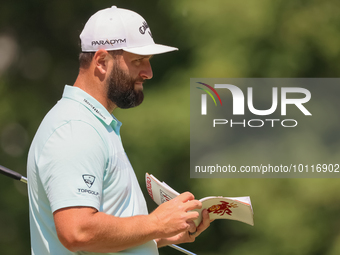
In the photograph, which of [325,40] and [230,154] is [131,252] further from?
[325,40]

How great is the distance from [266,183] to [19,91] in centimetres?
179

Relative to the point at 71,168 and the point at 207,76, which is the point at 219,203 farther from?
the point at 207,76

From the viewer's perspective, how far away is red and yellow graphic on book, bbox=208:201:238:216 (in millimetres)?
1166

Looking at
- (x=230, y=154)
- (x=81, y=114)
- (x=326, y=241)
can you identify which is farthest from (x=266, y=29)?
(x=81, y=114)

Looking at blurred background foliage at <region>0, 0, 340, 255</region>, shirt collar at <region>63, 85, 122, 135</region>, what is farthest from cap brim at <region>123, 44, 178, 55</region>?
blurred background foliage at <region>0, 0, 340, 255</region>

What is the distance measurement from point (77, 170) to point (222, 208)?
0.47 m

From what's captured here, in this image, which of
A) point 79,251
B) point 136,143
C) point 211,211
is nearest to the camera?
point 79,251

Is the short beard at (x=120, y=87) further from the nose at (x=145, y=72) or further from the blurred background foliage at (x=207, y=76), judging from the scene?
the blurred background foliage at (x=207, y=76)

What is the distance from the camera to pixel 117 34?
3.42 feet

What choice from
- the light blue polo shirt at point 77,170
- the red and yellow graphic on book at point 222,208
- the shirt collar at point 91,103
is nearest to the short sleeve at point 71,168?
the light blue polo shirt at point 77,170

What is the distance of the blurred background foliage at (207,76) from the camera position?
3000 mm

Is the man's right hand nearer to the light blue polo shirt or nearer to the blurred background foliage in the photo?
the light blue polo shirt

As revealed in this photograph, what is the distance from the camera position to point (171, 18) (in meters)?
3.08

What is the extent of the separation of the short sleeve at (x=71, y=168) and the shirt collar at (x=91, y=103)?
0.11 m
